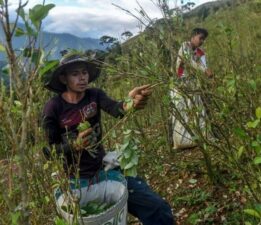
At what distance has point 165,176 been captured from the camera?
528 centimetres

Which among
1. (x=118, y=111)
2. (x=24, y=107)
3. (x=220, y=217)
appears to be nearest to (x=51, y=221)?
(x=118, y=111)

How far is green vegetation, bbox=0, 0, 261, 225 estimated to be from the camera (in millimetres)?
1681

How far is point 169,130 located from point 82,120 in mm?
3189

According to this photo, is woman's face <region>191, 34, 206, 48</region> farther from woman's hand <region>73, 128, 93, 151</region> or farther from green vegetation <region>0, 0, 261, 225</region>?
woman's hand <region>73, 128, 93, 151</region>

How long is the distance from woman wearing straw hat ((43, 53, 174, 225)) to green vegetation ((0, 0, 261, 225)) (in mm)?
140

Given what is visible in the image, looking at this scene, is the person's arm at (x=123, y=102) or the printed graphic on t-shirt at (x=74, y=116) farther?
the printed graphic on t-shirt at (x=74, y=116)

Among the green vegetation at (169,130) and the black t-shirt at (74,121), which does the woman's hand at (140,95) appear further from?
the black t-shirt at (74,121)

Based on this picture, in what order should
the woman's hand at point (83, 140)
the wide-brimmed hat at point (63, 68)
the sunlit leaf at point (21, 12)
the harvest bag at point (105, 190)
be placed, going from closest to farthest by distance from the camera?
the sunlit leaf at point (21, 12) → the woman's hand at point (83, 140) → the harvest bag at point (105, 190) → the wide-brimmed hat at point (63, 68)

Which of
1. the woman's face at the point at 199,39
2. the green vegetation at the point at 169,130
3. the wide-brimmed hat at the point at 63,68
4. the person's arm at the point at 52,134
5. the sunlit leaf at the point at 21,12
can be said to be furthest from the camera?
the woman's face at the point at 199,39

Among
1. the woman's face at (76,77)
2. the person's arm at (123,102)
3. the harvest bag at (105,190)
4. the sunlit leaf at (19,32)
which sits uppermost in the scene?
the sunlit leaf at (19,32)

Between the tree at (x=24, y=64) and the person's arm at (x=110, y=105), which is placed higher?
the tree at (x=24, y=64)

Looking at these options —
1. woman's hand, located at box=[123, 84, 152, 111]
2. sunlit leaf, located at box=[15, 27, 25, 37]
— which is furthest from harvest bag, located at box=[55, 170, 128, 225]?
sunlit leaf, located at box=[15, 27, 25, 37]

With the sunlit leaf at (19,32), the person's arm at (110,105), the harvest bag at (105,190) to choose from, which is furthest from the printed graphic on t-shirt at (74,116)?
the sunlit leaf at (19,32)

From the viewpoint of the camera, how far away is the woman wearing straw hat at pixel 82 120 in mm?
3193
